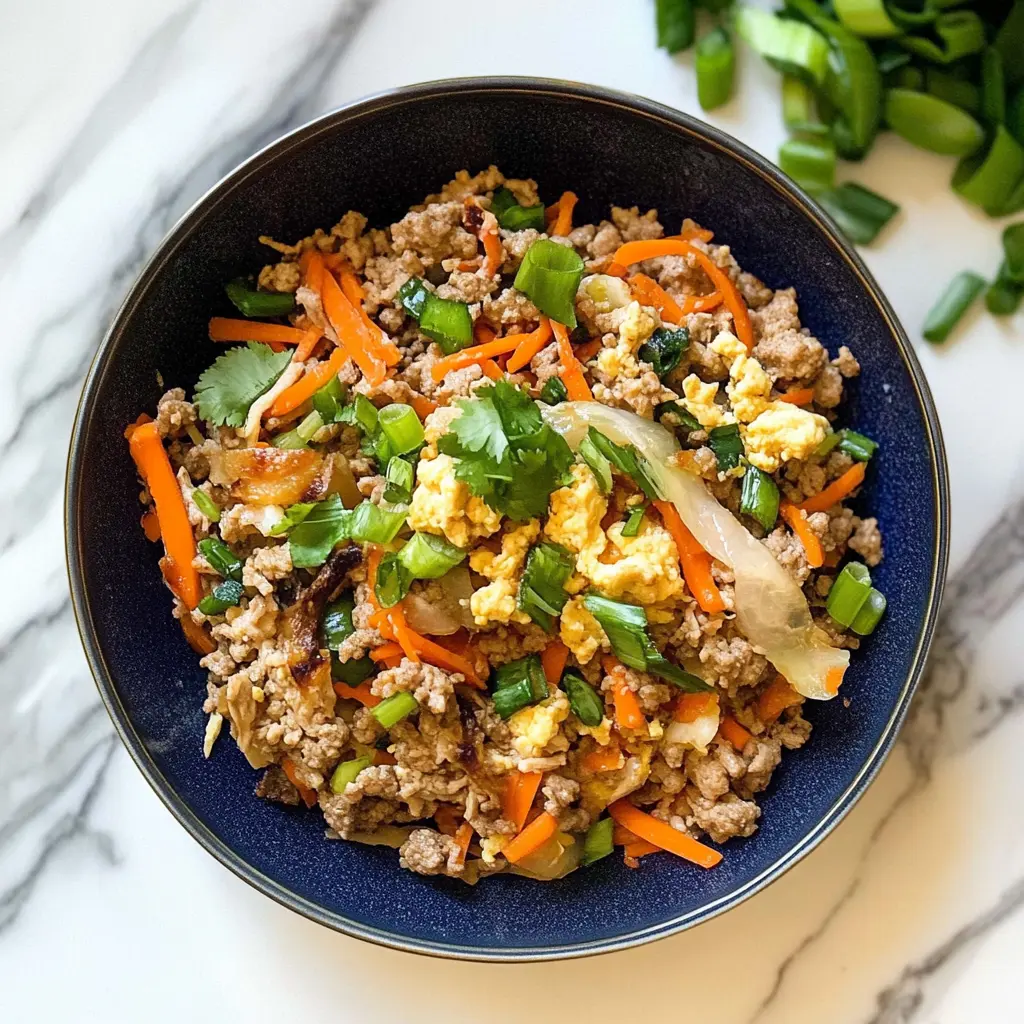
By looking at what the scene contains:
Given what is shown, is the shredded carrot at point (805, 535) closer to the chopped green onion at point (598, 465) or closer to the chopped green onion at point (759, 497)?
the chopped green onion at point (759, 497)

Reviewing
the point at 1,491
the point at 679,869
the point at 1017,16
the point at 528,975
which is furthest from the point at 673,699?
the point at 1017,16

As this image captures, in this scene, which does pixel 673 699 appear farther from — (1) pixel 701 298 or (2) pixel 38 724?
(2) pixel 38 724

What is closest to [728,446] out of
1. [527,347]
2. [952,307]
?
[527,347]

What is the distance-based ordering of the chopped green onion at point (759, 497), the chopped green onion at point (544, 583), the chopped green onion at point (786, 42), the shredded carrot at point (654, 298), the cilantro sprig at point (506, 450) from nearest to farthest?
the cilantro sprig at point (506, 450)
the chopped green onion at point (544, 583)
the chopped green onion at point (759, 497)
the shredded carrot at point (654, 298)
the chopped green onion at point (786, 42)

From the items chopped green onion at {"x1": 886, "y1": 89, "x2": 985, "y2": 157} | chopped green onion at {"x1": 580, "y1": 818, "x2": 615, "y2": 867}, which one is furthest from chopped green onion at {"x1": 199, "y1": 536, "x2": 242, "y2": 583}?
chopped green onion at {"x1": 886, "y1": 89, "x2": 985, "y2": 157}

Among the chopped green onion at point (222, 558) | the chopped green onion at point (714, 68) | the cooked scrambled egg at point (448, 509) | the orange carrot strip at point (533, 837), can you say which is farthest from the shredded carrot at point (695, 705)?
the chopped green onion at point (714, 68)

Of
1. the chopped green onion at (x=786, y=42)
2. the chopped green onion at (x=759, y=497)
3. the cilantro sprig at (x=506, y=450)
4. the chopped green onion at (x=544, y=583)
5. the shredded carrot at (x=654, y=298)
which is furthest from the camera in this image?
the chopped green onion at (x=786, y=42)

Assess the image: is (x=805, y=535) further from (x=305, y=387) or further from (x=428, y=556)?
(x=305, y=387)
